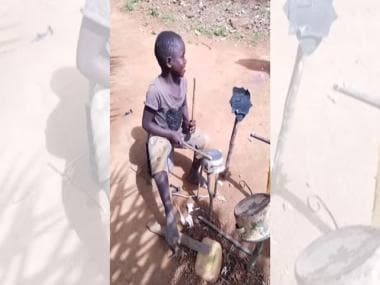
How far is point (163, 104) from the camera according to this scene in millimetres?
1402

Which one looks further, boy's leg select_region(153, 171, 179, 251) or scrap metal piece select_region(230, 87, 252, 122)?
scrap metal piece select_region(230, 87, 252, 122)

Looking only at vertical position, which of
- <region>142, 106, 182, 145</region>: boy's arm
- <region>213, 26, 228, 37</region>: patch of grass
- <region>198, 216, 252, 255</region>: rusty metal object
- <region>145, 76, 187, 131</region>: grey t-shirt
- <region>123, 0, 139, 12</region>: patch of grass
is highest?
<region>123, 0, 139, 12</region>: patch of grass

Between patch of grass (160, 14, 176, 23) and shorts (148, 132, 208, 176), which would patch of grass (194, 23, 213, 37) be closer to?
patch of grass (160, 14, 176, 23)

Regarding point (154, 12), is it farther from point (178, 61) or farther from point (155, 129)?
point (155, 129)

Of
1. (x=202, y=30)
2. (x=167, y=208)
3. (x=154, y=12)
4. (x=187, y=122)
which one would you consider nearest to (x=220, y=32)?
(x=202, y=30)

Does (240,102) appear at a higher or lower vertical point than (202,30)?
lower

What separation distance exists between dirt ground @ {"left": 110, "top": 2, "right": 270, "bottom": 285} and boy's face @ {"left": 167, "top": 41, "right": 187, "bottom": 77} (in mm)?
81

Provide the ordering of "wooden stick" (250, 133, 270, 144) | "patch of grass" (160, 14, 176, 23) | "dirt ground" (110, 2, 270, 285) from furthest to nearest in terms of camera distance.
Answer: "patch of grass" (160, 14, 176, 23) → "wooden stick" (250, 133, 270, 144) → "dirt ground" (110, 2, 270, 285)

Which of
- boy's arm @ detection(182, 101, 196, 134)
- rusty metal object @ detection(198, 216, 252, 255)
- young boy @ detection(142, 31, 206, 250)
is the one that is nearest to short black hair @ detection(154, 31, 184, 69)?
young boy @ detection(142, 31, 206, 250)

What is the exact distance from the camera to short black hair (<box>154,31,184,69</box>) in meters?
1.40

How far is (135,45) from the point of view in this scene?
1.55 metres

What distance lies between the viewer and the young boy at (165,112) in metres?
1.39

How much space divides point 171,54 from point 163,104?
4.7 inches

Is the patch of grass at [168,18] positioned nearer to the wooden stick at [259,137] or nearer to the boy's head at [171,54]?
the boy's head at [171,54]
